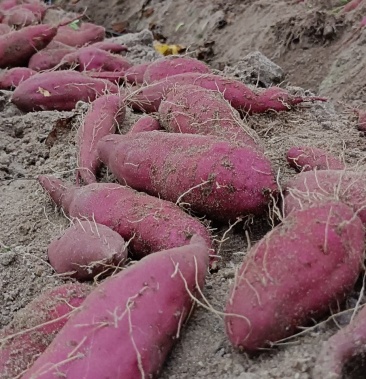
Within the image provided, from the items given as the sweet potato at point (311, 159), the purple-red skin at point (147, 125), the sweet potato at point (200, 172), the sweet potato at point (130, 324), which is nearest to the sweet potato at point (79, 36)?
the purple-red skin at point (147, 125)

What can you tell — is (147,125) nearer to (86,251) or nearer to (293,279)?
(86,251)

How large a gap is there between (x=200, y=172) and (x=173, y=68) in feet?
3.21

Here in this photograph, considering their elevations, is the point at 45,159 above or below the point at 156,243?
below

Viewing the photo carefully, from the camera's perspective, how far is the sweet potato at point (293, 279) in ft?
3.48

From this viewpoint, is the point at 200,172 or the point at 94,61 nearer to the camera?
the point at 200,172

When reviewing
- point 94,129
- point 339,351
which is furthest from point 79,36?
point 339,351

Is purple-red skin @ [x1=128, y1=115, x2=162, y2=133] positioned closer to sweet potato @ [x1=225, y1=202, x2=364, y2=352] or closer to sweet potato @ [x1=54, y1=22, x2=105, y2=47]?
sweet potato @ [x1=225, y1=202, x2=364, y2=352]

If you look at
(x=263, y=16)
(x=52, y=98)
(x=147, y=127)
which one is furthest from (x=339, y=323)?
(x=263, y=16)

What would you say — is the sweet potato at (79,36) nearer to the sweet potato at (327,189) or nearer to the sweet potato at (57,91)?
the sweet potato at (57,91)

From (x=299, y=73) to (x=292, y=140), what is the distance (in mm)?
1813

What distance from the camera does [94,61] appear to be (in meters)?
3.10

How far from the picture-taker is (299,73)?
3590 mm

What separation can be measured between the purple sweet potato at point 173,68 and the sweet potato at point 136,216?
791 millimetres

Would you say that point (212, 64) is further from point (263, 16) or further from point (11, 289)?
point (11, 289)
